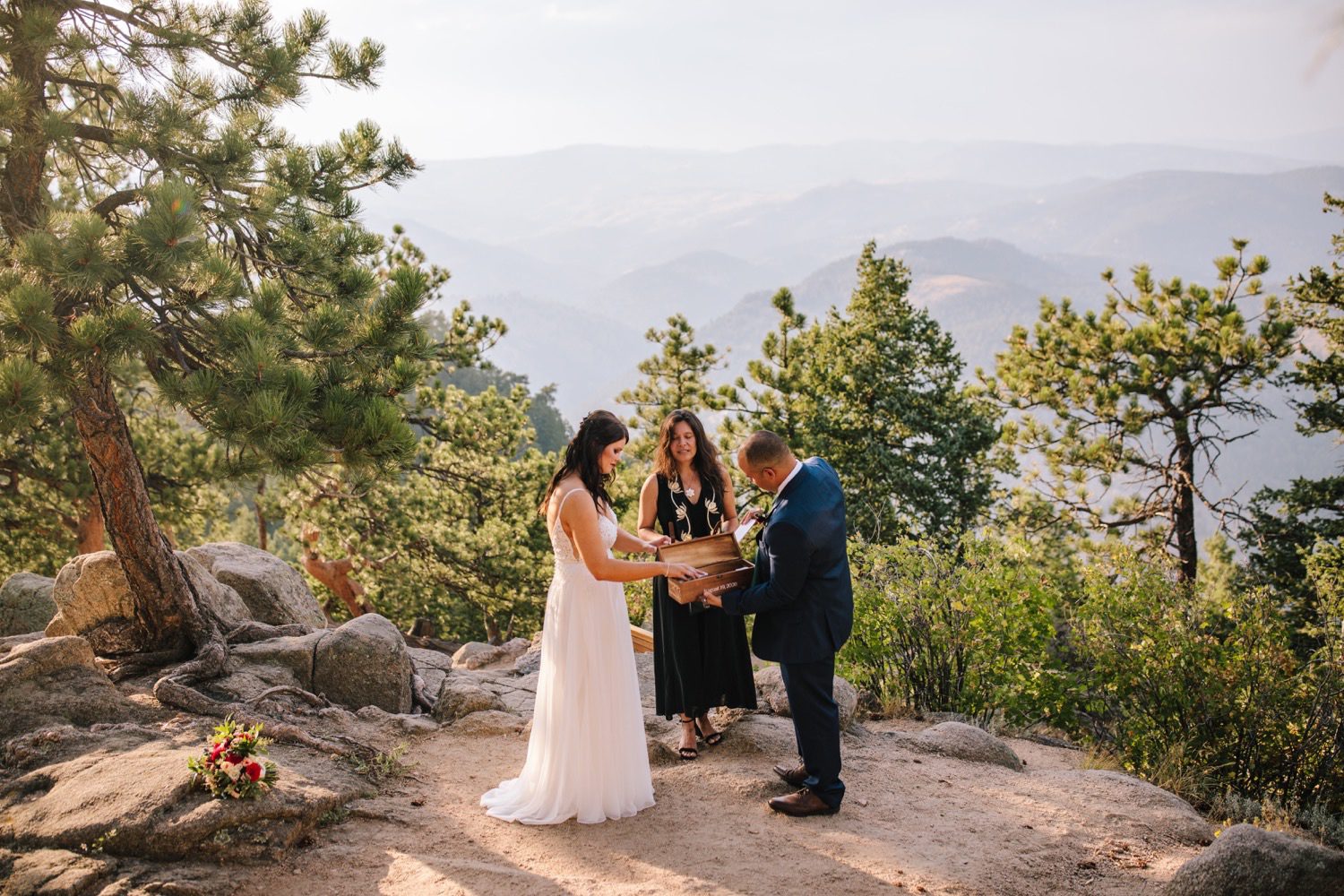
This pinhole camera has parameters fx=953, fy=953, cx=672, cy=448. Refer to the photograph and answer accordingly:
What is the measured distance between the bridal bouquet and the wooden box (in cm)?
237

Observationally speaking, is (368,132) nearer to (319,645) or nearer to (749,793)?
(319,645)

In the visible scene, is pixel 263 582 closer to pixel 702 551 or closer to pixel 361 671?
pixel 361 671

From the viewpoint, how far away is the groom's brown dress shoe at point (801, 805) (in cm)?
543

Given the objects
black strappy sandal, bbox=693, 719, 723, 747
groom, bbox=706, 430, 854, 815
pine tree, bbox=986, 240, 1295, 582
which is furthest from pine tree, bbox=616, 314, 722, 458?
→ groom, bbox=706, 430, 854, 815

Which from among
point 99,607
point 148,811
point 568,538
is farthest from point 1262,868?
point 99,607

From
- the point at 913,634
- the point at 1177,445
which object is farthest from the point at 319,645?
the point at 1177,445

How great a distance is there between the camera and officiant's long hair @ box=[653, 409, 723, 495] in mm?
6180

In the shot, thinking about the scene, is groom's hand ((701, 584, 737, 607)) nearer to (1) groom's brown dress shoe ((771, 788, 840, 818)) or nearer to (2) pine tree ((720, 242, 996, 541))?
(1) groom's brown dress shoe ((771, 788, 840, 818))

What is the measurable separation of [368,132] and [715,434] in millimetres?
15462

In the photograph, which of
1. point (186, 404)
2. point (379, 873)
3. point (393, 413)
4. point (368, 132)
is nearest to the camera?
point (379, 873)

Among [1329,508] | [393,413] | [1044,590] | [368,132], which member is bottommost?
[1329,508]

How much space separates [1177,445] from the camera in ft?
55.6

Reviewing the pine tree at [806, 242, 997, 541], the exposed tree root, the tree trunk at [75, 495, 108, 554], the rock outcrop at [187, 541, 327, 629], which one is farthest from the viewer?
the pine tree at [806, 242, 997, 541]

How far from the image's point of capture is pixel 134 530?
7121mm
